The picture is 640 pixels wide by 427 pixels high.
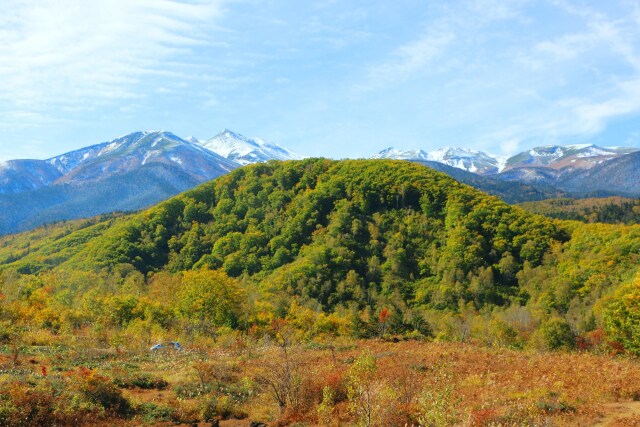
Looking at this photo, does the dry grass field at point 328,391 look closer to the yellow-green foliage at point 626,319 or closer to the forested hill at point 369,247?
the yellow-green foliage at point 626,319

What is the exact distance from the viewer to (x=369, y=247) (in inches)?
3383

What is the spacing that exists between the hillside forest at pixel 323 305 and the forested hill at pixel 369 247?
0.35 meters

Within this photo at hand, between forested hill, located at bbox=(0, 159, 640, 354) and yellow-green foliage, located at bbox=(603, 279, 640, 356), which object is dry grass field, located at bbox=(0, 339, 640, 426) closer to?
yellow-green foliage, located at bbox=(603, 279, 640, 356)

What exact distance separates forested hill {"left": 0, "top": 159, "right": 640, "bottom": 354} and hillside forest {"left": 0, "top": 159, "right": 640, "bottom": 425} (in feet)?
1.14

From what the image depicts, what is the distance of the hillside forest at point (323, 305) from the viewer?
17.3 metres

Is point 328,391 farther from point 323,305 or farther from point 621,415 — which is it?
point 323,305

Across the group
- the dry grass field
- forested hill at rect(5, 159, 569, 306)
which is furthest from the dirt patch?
forested hill at rect(5, 159, 569, 306)

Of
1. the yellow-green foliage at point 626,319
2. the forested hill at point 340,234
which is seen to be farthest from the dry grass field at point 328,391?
the forested hill at point 340,234

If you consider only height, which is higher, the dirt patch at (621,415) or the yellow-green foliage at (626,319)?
the dirt patch at (621,415)

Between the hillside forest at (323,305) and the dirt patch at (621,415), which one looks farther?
the hillside forest at (323,305)

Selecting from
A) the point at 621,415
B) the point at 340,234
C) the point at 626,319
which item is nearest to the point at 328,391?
the point at 621,415

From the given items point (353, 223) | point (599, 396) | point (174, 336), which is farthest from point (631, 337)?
point (353, 223)

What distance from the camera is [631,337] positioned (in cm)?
4097

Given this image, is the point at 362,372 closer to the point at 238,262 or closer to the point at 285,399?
the point at 285,399
